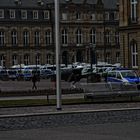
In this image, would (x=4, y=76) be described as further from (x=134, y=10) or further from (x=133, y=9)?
(x=134, y=10)

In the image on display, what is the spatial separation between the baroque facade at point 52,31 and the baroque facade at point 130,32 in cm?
5851

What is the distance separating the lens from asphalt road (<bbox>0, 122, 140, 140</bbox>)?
55.2ft

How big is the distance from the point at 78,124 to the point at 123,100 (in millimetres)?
14683

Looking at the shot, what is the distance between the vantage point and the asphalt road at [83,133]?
16828mm

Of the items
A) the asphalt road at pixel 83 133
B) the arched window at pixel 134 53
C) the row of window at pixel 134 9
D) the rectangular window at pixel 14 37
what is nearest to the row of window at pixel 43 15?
the rectangular window at pixel 14 37

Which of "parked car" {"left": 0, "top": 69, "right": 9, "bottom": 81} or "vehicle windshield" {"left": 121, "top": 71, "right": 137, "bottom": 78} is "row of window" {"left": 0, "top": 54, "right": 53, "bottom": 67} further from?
"vehicle windshield" {"left": 121, "top": 71, "right": 137, "bottom": 78}

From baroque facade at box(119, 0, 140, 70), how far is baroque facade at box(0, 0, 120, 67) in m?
58.5

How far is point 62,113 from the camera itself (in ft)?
85.1

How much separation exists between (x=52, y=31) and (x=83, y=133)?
122558 mm

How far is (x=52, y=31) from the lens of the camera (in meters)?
140

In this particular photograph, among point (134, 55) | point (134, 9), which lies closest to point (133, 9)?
point (134, 9)

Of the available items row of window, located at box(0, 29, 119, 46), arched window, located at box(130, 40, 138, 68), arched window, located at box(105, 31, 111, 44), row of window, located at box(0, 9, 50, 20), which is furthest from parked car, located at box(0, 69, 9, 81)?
arched window, located at box(105, 31, 111, 44)

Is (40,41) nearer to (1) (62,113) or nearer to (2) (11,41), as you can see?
(2) (11,41)

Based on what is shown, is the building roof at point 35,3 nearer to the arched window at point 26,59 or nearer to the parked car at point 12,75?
the arched window at point 26,59
